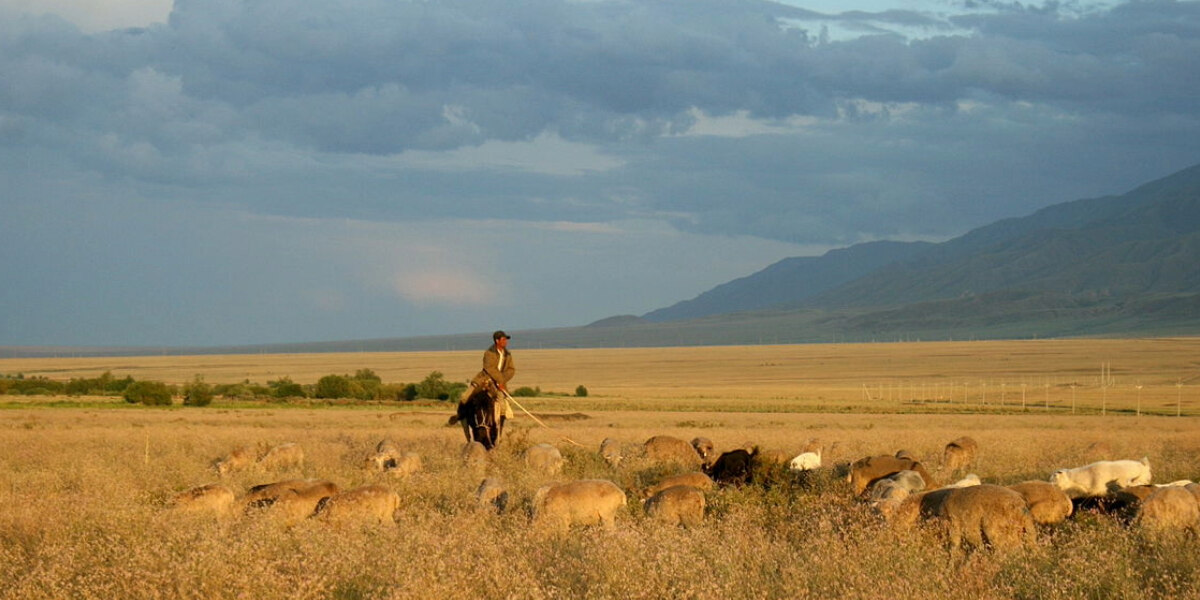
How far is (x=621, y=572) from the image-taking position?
846 centimetres

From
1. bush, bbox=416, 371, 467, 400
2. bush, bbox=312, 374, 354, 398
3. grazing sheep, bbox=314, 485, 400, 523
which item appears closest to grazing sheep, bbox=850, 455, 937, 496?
grazing sheep, bbox=314, 485, 400, 523

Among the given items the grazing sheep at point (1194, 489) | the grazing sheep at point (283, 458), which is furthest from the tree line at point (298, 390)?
the grazing sheep at point (1194, 489)

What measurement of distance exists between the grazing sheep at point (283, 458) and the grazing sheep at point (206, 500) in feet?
20.1

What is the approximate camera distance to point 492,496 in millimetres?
12281

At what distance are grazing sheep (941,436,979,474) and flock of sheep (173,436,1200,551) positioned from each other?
367 cm

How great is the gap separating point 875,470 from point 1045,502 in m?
3.27

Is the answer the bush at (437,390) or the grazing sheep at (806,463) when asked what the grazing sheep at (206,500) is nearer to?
the grazing sheep at (806,463)

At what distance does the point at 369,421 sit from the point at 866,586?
1229 inches

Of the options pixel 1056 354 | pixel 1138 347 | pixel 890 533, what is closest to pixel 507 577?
pixel 890 533

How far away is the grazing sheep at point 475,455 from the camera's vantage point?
54.6 ft

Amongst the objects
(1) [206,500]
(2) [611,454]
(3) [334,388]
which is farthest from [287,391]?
(1) [206,500]

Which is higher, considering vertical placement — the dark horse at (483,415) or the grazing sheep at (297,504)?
the dark horse at (483,415)

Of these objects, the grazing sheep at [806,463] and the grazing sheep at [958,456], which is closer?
the grazing sheep at [806,463]

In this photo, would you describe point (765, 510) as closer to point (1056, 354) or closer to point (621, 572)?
point (621, 572)
